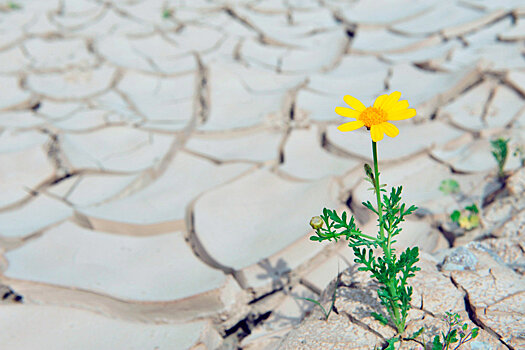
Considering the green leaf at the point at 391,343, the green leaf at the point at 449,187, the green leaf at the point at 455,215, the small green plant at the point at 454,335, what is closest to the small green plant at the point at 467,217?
the green leaf at the point at 455,215

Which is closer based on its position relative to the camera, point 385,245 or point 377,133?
point 377,133

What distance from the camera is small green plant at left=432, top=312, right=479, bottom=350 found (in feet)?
3.31

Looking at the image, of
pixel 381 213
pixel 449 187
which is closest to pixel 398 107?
pixel 381 213

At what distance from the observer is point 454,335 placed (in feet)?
3.36

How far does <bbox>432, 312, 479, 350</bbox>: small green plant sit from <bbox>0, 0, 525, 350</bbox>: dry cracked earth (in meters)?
0.03

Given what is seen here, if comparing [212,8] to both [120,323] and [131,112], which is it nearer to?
[131,112]

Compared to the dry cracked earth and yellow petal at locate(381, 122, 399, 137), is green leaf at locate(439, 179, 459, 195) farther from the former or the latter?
yellow petal at locate(381, 122, 399, 137)

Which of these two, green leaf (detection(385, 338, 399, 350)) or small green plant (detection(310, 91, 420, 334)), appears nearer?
small green plant (detection(310, 91, 420, 334))

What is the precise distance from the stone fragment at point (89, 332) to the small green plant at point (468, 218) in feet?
2.89

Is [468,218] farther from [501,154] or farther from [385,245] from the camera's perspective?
[385,245]

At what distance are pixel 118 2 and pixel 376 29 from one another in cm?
197

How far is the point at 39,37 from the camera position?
3.38 metres

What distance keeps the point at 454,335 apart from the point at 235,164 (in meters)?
1.27

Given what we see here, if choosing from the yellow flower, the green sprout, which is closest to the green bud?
the green sprout
